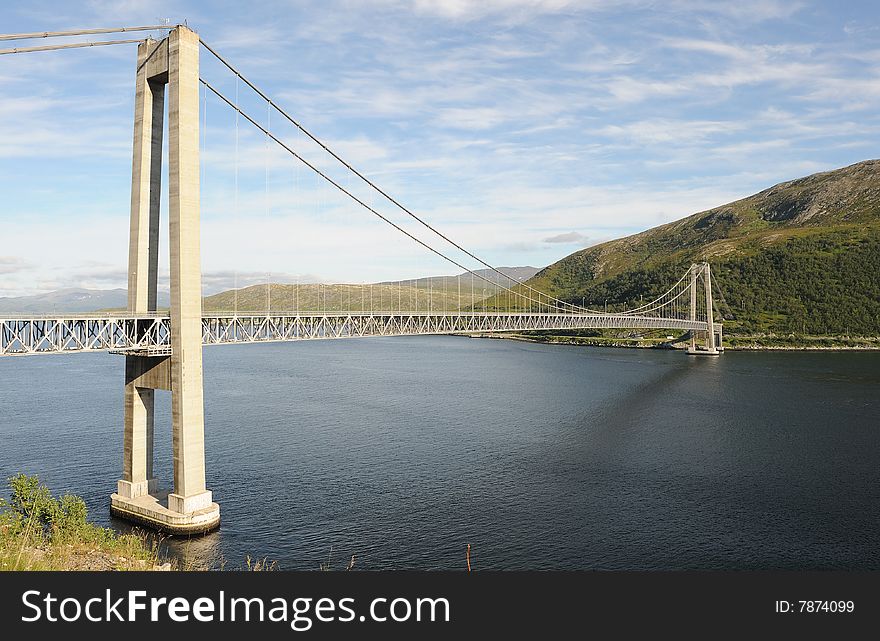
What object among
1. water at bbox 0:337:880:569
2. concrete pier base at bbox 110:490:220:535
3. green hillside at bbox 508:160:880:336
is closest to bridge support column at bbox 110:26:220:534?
concrete pier base at bbox 110:490:220:535

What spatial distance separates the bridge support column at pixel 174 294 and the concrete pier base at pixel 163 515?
0.13 ft

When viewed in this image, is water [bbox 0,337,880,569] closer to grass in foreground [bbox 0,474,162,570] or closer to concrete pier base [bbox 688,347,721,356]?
grass in foreground [bbox 0,474,162,570]

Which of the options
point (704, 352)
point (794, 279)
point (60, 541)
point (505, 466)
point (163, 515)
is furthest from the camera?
point (794, 279)

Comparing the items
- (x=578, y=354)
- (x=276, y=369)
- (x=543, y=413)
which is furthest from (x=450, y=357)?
(x=543, y=413)

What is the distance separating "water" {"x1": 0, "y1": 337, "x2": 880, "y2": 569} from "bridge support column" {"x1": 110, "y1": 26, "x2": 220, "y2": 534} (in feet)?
6.81

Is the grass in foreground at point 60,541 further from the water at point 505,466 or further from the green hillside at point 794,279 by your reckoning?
the green hillside at point 794,279

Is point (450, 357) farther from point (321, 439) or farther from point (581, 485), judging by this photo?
point (581, 485)

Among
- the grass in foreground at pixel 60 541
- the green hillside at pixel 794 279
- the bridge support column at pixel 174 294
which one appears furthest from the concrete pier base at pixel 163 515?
the green hillside at pixel 794 279

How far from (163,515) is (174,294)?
9.03 metres

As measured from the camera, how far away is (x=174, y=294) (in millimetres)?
24906

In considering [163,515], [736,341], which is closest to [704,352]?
[736,341]

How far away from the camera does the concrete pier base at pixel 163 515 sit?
82.6ft

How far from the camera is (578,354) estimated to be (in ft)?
375

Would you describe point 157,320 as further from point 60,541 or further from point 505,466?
point 505,466
